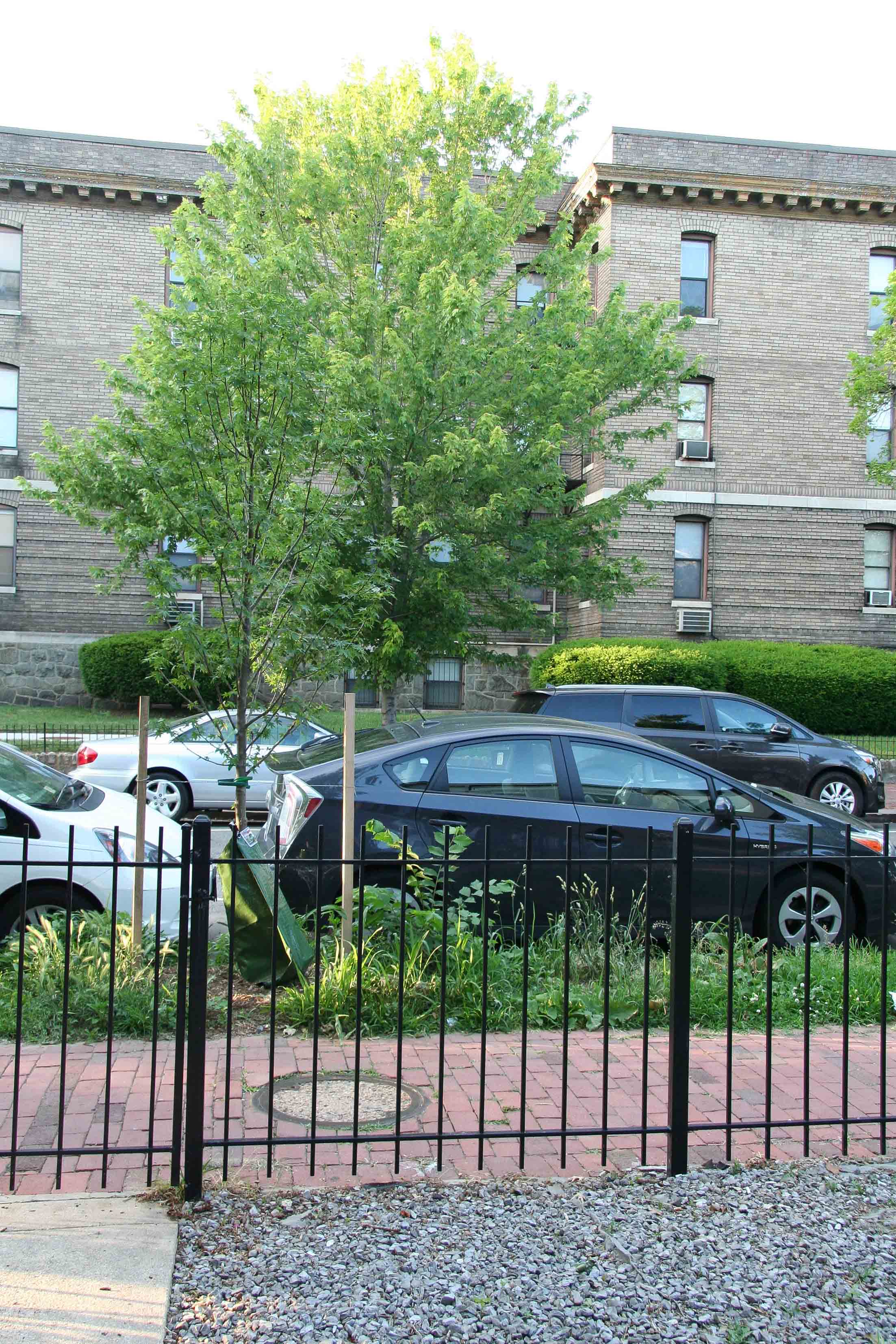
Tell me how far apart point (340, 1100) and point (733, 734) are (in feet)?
31.6

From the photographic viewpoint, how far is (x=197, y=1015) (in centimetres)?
351

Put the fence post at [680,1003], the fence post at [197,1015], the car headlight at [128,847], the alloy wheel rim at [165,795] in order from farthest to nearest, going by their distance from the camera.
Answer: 1. the alloy wheel rim at [165,795]
2. the car headlight at [128,847]
3. the fence post at [680,1003]
4. the fence post at [197,1015]

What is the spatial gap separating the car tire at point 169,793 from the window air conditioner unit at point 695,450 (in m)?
15.7

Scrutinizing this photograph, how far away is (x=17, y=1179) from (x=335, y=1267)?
4.31ft

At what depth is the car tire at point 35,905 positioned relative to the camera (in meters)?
6.03

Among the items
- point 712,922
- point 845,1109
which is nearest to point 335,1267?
point 845,1109

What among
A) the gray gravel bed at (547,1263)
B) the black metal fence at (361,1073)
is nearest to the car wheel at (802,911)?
the black metal fence at (361,1073)

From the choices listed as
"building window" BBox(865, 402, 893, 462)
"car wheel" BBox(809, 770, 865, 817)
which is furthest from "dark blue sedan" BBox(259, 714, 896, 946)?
"building window" BBox(865, 402, 893, 462)

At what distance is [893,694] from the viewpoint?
1984cm

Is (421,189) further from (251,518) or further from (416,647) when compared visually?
(251,518)

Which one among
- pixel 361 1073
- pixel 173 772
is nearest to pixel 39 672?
pixel 173 772

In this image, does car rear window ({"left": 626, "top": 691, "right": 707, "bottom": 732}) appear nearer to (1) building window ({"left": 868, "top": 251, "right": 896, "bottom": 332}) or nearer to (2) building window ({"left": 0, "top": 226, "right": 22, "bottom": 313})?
(1) building window ({"left": 868, "top": 251, "right": 896, "bottom": 332})

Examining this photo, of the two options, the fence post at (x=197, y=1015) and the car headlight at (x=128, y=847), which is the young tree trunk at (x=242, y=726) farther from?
the fence post at (x=197, y=1015)

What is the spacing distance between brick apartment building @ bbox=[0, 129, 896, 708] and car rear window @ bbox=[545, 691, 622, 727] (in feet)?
35.7
